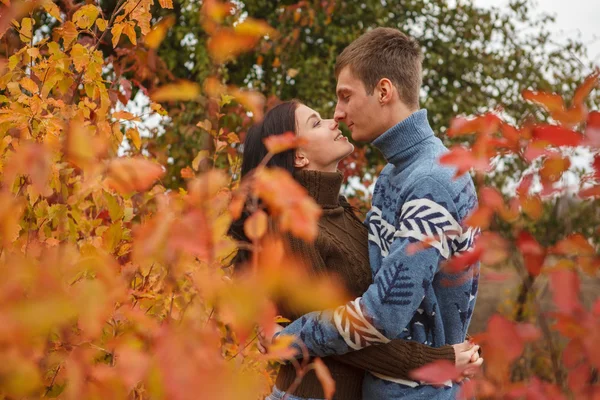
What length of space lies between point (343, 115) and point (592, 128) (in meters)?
1.20

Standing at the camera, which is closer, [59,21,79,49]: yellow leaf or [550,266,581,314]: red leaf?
[550,266,581,314]: red leaf

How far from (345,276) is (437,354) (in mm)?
329

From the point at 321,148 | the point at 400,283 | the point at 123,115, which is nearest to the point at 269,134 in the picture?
the point at 321,148

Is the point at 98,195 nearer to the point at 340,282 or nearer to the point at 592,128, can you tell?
the point at 340,282

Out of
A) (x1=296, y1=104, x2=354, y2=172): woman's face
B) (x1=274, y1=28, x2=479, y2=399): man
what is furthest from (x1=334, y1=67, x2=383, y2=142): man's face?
(x1=296, y1=104, x2=354, y2=172): woman's face

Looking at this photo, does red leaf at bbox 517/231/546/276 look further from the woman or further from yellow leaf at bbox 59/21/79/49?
yellow leaf at bbox 59/21/79/49

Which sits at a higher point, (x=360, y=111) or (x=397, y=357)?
(x=360, y=111)

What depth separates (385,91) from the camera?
2154mm

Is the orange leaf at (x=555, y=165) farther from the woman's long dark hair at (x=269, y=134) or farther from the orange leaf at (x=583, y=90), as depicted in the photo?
the woman's long dark hair at (x=269, y=134)

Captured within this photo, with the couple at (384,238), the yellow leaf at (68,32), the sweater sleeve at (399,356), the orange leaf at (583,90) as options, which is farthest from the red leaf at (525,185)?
the yellow leaf at (68,32)

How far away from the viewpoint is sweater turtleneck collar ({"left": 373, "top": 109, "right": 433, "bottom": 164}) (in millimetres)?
2049

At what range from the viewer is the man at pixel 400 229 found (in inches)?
68.8

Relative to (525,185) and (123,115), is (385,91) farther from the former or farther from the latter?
(525,185)

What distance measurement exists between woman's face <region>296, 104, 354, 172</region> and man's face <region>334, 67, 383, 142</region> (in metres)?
0.10
